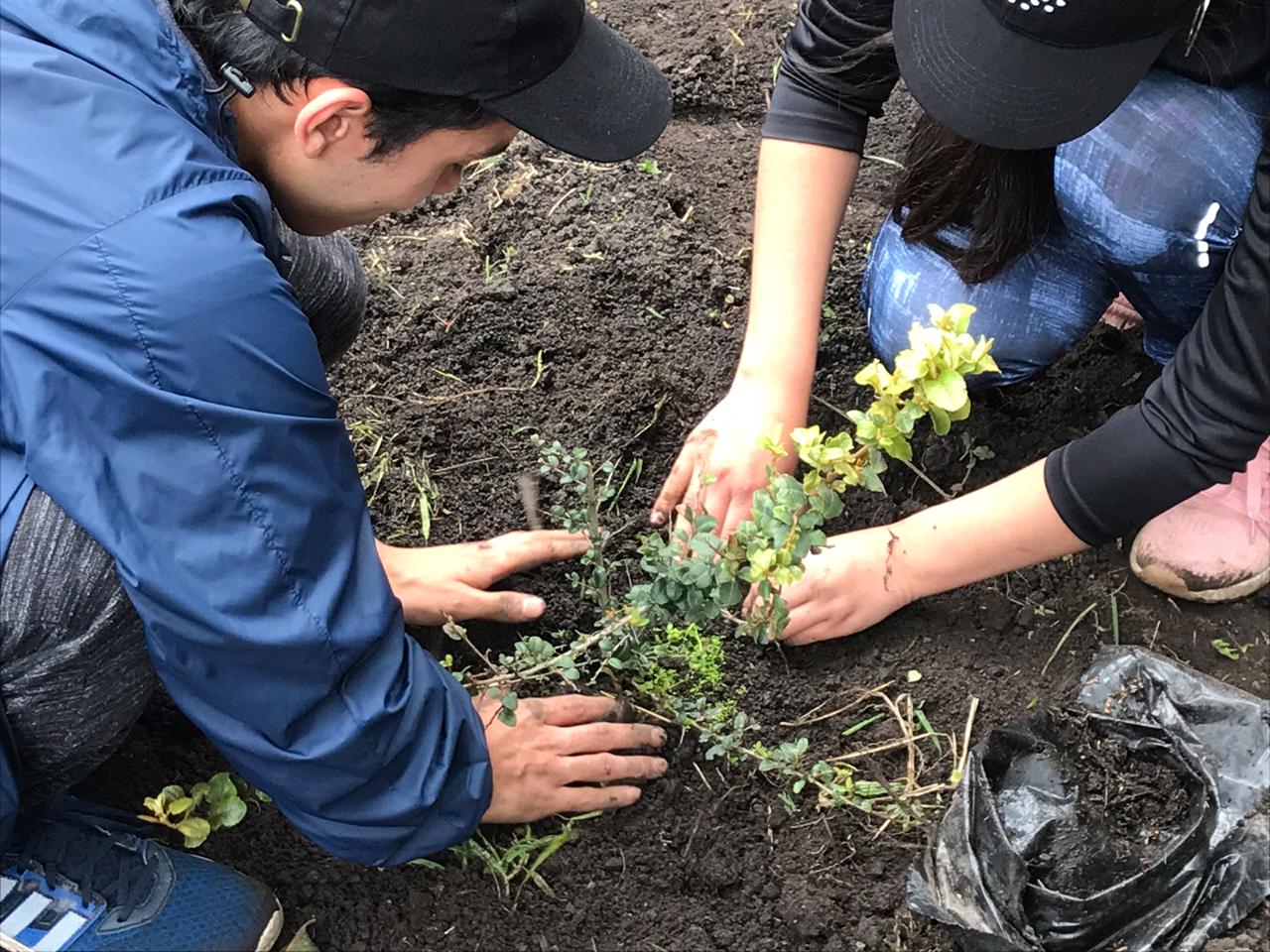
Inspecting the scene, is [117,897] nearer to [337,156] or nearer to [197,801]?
[197,801]

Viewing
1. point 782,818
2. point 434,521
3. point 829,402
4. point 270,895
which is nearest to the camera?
point 270,895

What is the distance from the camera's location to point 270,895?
1.67 meters

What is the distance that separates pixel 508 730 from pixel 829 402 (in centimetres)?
94

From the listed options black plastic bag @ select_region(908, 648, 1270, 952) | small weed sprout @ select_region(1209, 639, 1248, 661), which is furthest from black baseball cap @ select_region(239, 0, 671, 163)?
small weed sprout @ select_region(1209, 639, 1248, 661)

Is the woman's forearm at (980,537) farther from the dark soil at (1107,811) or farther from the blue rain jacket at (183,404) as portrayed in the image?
the blue rain jacket at (183,404)

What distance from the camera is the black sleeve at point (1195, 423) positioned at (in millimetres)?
1496

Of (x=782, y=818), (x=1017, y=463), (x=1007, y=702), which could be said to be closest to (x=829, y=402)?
(x=1017, y=463)

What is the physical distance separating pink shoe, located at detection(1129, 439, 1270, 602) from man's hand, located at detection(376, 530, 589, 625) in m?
1.02

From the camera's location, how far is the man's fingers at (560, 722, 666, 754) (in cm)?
174

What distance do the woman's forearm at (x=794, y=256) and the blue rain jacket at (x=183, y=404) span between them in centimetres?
84

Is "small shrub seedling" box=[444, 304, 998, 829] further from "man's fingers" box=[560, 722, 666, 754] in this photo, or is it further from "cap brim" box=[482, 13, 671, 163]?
"cap brim" box=[482, 13, 671, 163]

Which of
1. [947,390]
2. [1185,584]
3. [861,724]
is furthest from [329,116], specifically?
[1185,584]

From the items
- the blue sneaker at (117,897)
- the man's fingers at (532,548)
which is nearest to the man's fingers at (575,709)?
the man's fingers at (532,548)

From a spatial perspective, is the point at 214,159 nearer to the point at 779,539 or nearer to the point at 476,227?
the point at 779,539
